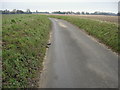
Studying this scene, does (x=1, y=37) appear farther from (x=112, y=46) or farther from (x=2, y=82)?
(x=112, y=46)

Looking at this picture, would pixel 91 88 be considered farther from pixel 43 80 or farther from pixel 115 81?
pixel 43 80

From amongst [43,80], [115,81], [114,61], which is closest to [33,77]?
[43,80]

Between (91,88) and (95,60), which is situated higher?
(95,60)

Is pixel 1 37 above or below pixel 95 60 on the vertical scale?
above

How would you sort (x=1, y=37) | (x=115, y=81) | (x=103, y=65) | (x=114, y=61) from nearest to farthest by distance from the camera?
(x=115, y=81), (x=103, y=65), (x=114, y=61), (x=1, y=37)

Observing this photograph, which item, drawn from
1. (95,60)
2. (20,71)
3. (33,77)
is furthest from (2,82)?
(95,60)

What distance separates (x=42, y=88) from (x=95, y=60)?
4842mm

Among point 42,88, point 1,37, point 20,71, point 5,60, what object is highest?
point 1,37

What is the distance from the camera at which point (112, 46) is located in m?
12.5

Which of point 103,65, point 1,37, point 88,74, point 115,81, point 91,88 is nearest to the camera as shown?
point 91,88

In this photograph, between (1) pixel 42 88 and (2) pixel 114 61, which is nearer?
(1) pixel 42 88

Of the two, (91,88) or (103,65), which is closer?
(91,88)

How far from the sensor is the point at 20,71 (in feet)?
23.4

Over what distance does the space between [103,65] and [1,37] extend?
A: 9.12 meters
